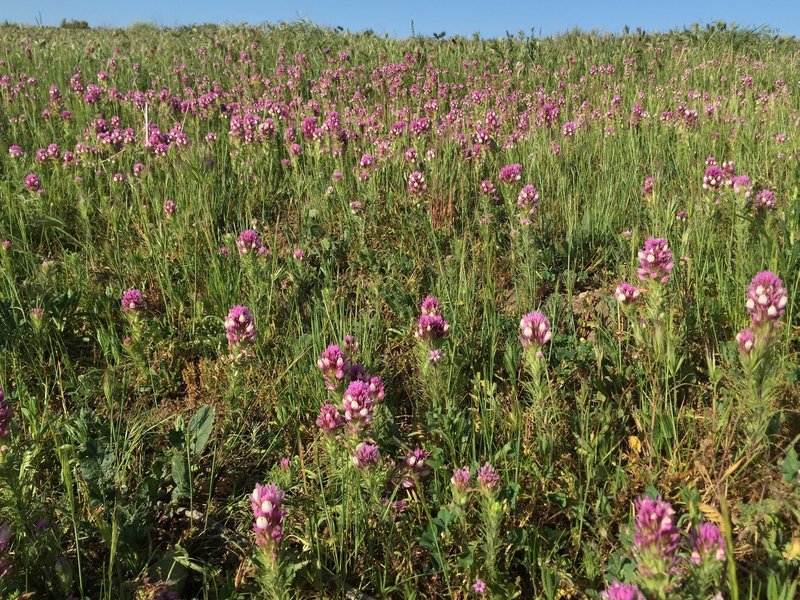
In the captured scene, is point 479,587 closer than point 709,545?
No

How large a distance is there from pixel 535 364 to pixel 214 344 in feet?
6.00

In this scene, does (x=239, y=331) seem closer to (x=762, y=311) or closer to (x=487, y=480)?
(x=487, y=480)

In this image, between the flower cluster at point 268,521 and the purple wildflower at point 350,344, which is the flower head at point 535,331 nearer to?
the purple wildflower at point 350,344

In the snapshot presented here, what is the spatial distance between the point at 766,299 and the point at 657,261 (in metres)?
0.60

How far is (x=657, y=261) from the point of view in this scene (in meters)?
2.61

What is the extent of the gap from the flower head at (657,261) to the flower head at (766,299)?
0.49m

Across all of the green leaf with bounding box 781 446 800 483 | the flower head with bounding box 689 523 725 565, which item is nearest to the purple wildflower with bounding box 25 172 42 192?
the flower head with bounding box 689 523 725 565

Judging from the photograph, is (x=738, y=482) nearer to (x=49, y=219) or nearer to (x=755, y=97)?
(x=49, y=219)

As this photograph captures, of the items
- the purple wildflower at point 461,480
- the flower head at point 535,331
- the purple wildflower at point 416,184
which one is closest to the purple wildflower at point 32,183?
the purple wildflower at point 416,184

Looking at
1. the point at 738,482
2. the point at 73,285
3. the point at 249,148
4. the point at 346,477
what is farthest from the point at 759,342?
the point at 249,148

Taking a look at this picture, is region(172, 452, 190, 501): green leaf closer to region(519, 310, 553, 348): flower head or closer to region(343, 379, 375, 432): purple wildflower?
region(343, 379, 375, 432): purple wildflower

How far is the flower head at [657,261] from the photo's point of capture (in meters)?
2.59

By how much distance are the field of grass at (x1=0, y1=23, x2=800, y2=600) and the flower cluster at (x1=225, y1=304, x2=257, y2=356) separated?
0.05 ft

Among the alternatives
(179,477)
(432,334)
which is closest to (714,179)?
(432,334)
